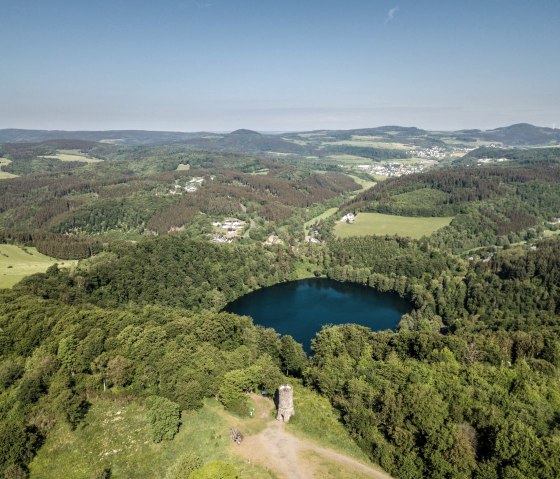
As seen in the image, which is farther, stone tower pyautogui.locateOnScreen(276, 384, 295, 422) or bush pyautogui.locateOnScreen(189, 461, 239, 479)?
stone tower pyautogui.locateOnScreen(276, 384, 295, 422)

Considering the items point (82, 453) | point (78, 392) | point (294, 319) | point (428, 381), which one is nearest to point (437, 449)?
point (428, 381)

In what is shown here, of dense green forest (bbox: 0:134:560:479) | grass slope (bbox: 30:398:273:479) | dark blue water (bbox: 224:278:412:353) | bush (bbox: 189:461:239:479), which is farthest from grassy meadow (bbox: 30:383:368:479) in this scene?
dark blue water (bbox: 224:278:412:353)

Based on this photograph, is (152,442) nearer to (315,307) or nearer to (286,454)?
(286,454)

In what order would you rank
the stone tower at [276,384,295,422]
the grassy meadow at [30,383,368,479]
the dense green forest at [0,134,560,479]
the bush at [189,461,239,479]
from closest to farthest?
1. the bush at [189,461,239,479]
2. the grassy meadow at [30,383,368,479]
3. the dense green forest at [0,134,560,479]
4. the stone tower at [276,384,295,422]

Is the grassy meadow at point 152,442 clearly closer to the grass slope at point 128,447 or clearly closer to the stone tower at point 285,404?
the grass slope at point 128,447

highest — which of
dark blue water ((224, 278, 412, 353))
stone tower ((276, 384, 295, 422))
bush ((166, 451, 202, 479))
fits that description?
bush ((166, 451, 202, 479))

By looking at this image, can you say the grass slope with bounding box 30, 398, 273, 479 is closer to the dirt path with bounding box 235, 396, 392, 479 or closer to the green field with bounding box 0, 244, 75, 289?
the dirt path with bounding box 235, 396, 392, 479

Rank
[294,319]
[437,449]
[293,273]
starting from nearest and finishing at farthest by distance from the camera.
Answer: [437,449]
[294,319]
[293,273]

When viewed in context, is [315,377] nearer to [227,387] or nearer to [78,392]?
[227,387]
